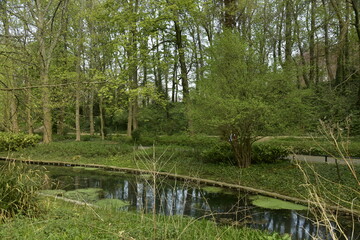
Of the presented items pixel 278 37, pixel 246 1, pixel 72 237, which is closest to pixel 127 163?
pixel 72 237

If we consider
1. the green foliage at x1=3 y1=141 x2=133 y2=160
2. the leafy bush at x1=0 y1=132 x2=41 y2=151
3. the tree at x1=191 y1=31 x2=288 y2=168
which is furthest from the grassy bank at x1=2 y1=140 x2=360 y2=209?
the tree at x1=191 y1=31 x2=288 y2=168

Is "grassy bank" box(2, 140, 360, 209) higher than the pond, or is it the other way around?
"grassy bank" box(2, 140, 360, 209)

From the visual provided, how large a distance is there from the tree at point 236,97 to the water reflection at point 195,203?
2641mm

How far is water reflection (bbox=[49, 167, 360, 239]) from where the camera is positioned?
608 cm

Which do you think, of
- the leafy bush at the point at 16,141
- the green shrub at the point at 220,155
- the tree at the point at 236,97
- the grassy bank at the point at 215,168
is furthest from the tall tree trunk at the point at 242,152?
the leafy bush at the point at 16,141

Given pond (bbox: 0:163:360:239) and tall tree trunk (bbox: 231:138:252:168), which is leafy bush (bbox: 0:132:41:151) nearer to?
pond (bbox: 0:163:360:239)

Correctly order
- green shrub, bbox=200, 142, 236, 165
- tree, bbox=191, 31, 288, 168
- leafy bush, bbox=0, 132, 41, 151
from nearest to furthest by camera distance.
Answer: tree, bbox=191, 31, 288, 168, green shrub, bbox=200, 142, 236, 165, leafy bush, bbox=0, 132, 41, 151

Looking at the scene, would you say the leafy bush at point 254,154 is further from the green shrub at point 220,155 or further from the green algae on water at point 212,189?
the green algae on water at point 212,189

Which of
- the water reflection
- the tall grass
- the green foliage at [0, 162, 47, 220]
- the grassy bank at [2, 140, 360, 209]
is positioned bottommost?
the water reflection

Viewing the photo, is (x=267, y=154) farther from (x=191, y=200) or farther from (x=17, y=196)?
(x=17, y=196)

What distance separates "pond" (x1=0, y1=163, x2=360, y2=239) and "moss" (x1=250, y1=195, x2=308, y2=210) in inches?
4.7

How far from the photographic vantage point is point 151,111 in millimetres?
25703

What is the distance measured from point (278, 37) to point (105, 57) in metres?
14.3

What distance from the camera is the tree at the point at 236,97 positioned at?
35.2 feet
